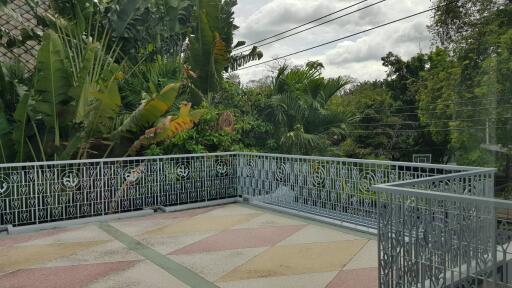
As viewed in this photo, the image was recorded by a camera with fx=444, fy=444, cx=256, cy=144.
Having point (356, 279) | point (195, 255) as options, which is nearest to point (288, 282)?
point (356, 279)

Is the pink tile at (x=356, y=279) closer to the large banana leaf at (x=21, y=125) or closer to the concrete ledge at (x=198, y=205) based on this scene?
the concrete ledge at (x=198, y=205)

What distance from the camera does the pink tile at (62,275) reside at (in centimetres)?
439

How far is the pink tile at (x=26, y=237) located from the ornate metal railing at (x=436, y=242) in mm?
5000

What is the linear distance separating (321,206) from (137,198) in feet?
10.9

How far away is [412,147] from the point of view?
22188 millimetres

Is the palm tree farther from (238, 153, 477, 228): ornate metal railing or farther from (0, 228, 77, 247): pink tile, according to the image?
(0, 228, 77, 247): pink tile

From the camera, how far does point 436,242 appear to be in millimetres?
3334

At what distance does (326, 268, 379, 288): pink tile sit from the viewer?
417 cm

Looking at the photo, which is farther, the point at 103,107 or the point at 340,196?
the point at 103,107

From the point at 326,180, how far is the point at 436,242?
3463 mm

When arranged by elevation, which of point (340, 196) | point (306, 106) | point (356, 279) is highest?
point (306, 106)

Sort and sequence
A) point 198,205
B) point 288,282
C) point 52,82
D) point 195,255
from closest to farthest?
1. point 288,282
2. point 195,255
3. point 52,82
4. point 198,205

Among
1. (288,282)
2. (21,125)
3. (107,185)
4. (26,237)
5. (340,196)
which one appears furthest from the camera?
(107,185)

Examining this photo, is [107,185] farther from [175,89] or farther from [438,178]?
[438,178]
